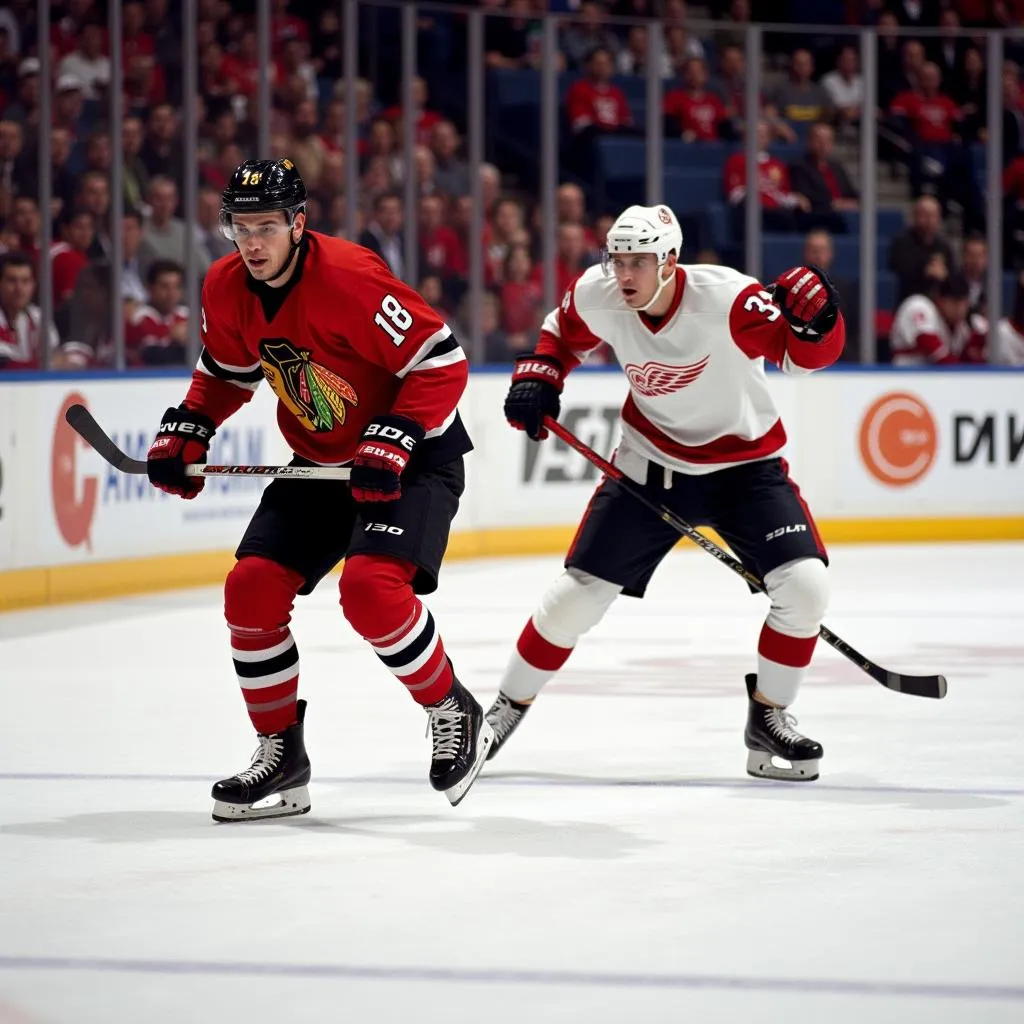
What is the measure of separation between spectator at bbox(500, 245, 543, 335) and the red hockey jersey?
16.4ft

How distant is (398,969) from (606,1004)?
303 mm

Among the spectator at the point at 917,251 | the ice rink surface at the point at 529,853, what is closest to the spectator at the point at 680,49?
the spectator at the point at 917,251

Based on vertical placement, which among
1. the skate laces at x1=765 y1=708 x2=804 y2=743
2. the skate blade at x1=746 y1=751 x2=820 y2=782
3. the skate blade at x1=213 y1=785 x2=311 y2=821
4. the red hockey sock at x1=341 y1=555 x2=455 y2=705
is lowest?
the skate blade at x1=746 y1=751 x2=820 y2=782

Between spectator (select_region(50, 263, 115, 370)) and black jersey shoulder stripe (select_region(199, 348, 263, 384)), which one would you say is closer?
black jersey shoulder stripe (select_region(199, 348, 263, 384))

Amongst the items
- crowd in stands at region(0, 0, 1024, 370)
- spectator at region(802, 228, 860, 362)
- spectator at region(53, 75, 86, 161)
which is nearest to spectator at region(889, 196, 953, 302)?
crowd in stands at region(0, 0, 1024, 370)

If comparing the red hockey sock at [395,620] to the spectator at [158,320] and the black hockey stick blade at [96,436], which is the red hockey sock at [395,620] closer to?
the black hockey stick blade at [96,436]

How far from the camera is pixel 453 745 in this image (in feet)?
12.2

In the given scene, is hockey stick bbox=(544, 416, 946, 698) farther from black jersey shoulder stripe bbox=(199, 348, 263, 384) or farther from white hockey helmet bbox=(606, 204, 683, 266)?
black jersey shoulder stripe bbox=(199, 348, 263, 384)

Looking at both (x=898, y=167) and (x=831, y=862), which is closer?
(x=831, y=862)

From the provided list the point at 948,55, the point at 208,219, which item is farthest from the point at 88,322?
the point at 948,55

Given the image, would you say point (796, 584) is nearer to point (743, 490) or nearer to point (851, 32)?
point (743, 490)

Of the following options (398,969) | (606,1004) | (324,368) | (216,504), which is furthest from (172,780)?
(216,504)

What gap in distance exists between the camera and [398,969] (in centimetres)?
268

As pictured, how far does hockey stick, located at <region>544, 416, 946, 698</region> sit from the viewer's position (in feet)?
13.7
